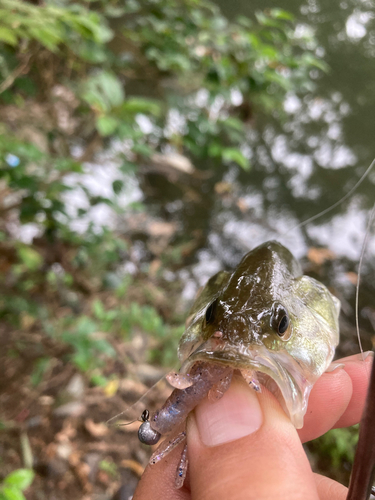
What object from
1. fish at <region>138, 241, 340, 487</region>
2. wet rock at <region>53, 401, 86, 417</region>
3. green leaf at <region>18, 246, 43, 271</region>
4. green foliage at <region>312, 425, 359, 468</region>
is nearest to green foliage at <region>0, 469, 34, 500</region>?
fish at <region>138, 241, 340, 487</region>

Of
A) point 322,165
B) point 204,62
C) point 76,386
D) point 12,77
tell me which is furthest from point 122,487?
point 322,165

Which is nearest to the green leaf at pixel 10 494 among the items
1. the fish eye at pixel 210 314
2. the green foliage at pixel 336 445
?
the fish eye at pixel 210 314

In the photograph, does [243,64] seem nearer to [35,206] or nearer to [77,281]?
[35,206]

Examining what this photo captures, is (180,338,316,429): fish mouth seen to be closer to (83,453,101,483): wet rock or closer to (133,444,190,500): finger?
(133,444,190,500): finger

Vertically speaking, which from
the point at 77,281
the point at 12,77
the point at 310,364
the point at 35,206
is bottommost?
the point at 77,281


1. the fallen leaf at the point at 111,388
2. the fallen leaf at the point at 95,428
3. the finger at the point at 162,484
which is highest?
the finger at the point at 162,484

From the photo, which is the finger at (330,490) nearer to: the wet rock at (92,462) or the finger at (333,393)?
the finger at (333,393)
